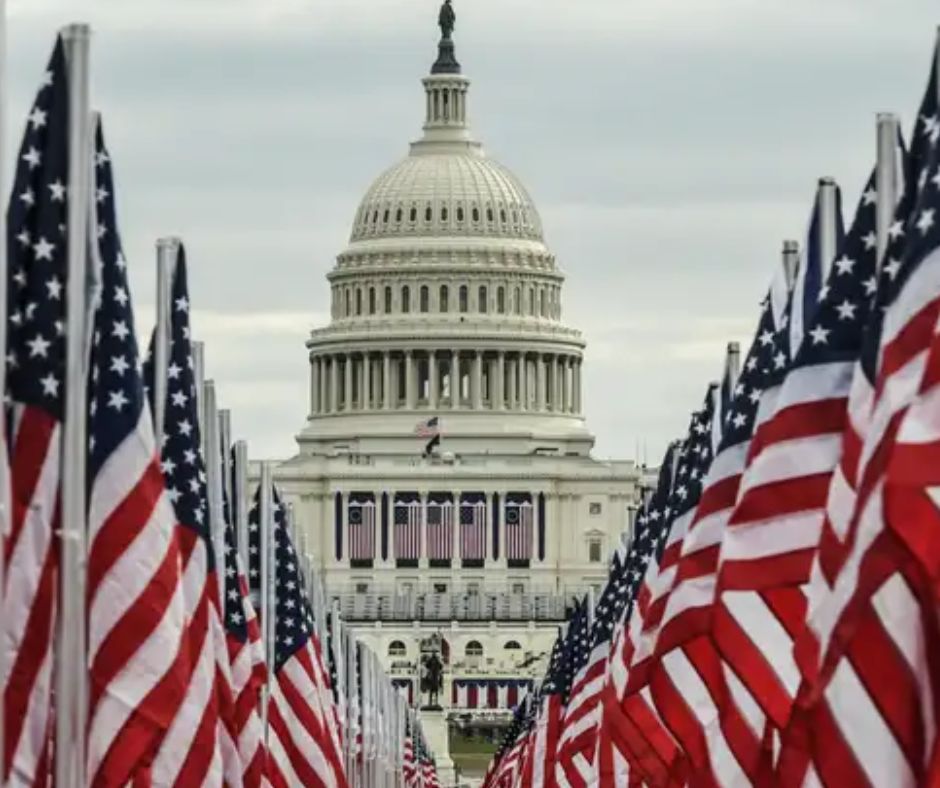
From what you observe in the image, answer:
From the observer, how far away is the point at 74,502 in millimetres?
22688

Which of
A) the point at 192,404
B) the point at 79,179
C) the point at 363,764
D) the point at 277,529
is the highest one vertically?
the point at 363,764

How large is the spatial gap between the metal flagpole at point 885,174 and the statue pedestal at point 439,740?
372 feet

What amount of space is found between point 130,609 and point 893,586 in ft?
21.1

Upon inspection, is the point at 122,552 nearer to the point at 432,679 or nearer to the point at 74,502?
the point at 74,502

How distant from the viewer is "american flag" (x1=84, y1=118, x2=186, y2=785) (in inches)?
963

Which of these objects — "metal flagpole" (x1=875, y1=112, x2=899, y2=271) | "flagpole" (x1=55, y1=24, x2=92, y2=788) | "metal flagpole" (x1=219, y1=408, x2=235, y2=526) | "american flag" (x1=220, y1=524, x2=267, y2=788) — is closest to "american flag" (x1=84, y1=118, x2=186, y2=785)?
"flagpole" (x1=55, y1=24, x2=92, y2=788)

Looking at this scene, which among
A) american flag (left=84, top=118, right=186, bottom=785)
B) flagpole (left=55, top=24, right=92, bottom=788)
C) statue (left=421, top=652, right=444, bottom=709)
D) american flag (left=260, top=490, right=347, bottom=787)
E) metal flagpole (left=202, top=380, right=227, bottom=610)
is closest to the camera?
flagpole (left=55, top=24, right=92, bottom=788)

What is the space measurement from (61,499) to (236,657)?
1512 centimetres

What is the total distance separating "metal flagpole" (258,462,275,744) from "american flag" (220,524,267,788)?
449 cm

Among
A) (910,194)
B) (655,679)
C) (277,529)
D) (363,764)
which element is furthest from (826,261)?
(363,764)

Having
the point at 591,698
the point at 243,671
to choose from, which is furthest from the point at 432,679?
the point at 243,671

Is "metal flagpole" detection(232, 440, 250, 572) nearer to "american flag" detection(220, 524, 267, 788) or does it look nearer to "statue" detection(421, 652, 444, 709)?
"american flag" detection(220, 524, 267, 788)

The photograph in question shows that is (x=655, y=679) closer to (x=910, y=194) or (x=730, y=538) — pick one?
(x=730, y=538)

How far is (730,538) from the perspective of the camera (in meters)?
25.4
